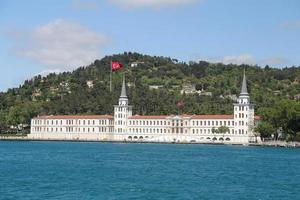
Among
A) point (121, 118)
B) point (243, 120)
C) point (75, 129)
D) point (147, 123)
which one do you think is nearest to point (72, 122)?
point (75, 129)

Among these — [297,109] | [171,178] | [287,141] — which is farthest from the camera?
[287,141]

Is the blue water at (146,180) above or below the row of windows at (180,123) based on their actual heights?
below

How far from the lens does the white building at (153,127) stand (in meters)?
131

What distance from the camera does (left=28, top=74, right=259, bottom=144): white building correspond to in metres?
131

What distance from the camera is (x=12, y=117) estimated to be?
499 ft

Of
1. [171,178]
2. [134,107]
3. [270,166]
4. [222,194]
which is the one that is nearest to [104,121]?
[134,107]

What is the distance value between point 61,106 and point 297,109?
70.0 m

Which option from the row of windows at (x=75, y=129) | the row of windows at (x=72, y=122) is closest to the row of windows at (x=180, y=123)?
Answer: the row of windows at (x=72, y=122)

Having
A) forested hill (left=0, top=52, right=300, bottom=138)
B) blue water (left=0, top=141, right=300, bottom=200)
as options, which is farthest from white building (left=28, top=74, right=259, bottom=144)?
blue water (left=0, top=141, right=300, bottom=200)

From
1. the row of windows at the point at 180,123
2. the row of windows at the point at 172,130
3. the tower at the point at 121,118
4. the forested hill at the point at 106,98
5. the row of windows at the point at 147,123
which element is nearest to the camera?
the row of windows at the point at 180,123

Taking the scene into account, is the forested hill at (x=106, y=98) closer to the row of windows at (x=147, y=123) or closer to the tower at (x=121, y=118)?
the row of windows at (x=147, y=123)

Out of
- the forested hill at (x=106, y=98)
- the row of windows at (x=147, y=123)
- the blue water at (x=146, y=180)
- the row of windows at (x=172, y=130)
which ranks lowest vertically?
the blue water at (x=146, y=180)

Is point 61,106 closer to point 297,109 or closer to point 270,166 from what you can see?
point 297,109

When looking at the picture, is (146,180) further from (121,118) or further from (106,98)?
(106,98)
